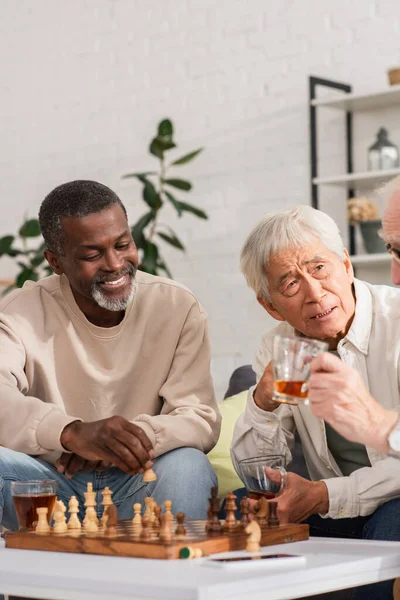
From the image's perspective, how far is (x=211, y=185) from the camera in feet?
16.0

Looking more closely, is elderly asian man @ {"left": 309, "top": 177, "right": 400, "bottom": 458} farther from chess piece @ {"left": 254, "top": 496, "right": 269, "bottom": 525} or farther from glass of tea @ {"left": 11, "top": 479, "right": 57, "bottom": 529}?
glass of tea @ {"left": 11, "top": 479, "right": 57, "bottom": 529}

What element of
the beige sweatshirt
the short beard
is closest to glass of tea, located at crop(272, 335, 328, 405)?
the beige sweatshirt

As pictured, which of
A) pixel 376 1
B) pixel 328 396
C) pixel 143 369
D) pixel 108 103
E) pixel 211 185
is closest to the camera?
pixel 328 396

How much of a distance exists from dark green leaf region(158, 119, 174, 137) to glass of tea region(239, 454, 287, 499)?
2.86 m

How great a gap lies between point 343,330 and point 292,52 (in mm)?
2568

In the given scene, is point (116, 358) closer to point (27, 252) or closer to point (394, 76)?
point (394, 76)

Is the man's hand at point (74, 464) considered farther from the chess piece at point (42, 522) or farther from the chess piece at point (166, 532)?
the chess piece at point (166, 532)

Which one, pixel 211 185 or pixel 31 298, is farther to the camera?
pixel 211 185

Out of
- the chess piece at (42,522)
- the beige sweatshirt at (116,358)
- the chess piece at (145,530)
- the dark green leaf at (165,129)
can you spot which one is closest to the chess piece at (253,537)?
the chess piece at (145,530)

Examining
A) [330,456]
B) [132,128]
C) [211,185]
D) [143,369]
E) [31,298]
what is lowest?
[330,456]

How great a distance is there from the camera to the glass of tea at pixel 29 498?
6.40 ft

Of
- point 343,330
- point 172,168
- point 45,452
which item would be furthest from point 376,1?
point 45,452

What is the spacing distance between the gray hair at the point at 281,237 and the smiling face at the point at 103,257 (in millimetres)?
378

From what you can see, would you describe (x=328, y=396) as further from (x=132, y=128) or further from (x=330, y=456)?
(x=132, y=128)
